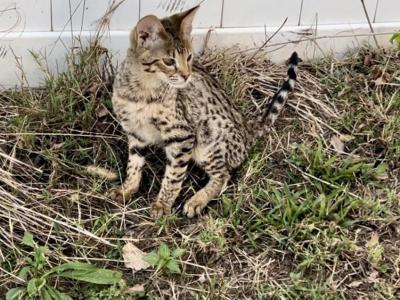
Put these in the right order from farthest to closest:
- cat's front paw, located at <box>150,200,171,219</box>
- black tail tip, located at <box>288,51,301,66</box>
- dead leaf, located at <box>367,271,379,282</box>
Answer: black tail tip, located at <box>288,51,301,66</box> < cat's front paw, located at <box>150,200,171,219</box> < dead leaf, located at <box>367,271,379,282</box>

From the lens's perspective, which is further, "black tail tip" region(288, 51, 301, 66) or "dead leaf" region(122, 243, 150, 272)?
"black tail tip" region(288, 51, 301, 66)

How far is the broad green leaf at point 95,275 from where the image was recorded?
3.47 m

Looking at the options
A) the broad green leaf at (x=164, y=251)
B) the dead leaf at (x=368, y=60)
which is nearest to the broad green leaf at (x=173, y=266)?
the broad green leaf at (x=164, y=251)

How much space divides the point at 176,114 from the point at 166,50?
1.05ft

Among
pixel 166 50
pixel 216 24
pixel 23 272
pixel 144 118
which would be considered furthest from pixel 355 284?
pixel 216 24

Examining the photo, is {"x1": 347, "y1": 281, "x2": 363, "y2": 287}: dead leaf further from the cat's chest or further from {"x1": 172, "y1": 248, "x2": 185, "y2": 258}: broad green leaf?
the cat's chest

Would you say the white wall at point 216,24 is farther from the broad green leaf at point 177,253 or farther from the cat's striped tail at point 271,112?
the broad green leaf at point 177,253

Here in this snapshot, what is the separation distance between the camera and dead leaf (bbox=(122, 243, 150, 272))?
3600 mm

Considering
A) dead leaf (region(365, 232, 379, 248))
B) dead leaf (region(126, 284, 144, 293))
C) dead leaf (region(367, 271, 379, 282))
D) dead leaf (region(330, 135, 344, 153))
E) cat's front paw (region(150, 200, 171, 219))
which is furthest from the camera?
dead leaf (region(330, 135, 344, 153))

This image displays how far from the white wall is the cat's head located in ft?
2.20

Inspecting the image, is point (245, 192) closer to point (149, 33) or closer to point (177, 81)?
point (177, 81)

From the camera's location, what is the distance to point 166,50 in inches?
142

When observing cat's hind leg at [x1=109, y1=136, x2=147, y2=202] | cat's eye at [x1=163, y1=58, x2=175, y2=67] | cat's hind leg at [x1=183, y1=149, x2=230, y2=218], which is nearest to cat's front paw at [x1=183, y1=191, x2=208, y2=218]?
cat's hind leg at [x1=183, y1=149, x2=230, y2=218]

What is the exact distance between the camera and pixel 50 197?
3.82 metres
